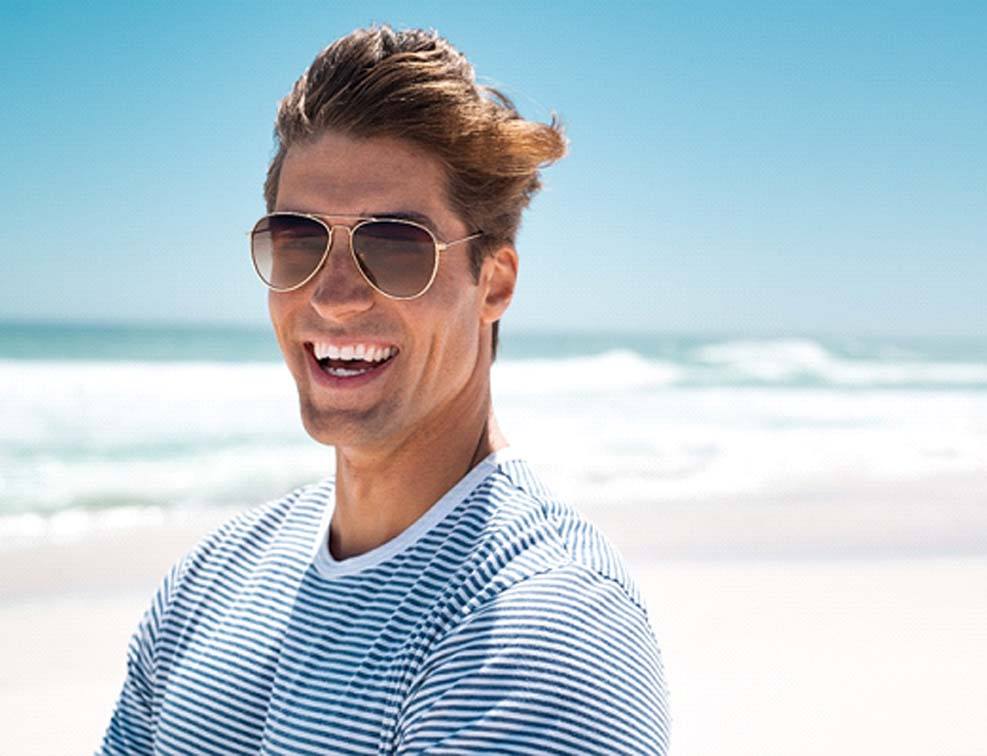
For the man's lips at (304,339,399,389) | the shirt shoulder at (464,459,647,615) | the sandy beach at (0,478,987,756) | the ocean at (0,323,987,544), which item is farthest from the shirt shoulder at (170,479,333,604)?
the ocean at (0,323,987,544)

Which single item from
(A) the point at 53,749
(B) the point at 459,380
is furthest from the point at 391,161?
(A) the point at 53,749

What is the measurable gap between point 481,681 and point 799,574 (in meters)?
7.47

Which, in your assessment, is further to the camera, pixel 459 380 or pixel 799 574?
pixel 799 574

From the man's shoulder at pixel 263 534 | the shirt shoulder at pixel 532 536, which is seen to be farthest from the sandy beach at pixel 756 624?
the shirt shoulder at pixel 532 536

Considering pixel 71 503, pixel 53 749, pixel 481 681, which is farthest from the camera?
pixel 71 503

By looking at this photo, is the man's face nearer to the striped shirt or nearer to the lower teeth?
the lower teeth

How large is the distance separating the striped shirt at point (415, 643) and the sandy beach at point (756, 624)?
3.96 meters

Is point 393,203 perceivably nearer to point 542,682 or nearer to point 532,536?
point 532,536

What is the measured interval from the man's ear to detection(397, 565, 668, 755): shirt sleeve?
2.44ft

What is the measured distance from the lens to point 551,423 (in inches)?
821

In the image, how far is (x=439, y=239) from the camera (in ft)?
7.55

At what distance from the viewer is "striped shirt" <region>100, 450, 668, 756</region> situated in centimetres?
177

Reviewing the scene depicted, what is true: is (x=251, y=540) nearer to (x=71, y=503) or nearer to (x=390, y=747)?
(x=390, y=747)

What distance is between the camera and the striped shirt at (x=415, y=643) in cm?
177
